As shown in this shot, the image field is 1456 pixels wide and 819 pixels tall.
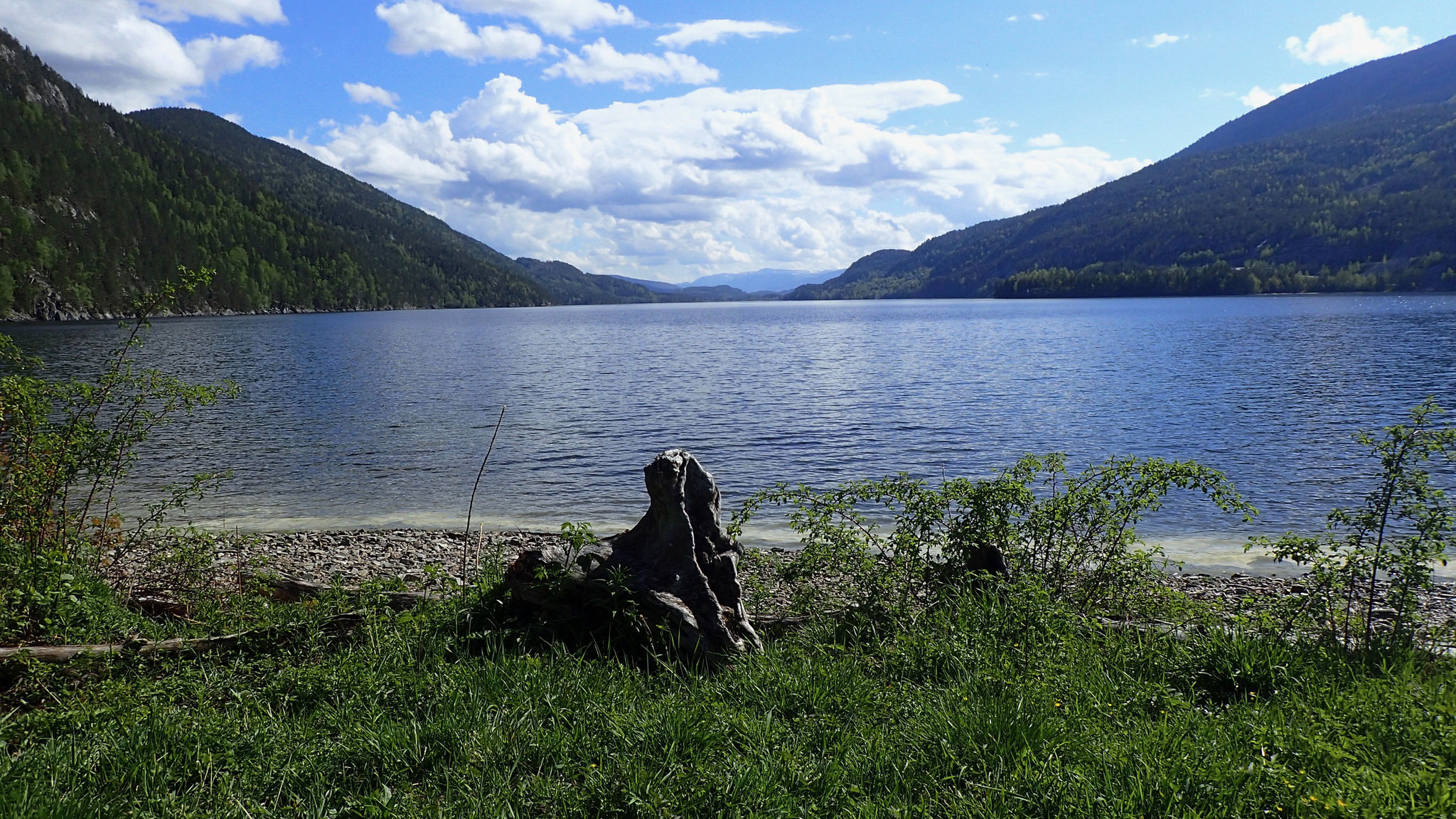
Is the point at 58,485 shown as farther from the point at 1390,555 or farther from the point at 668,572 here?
the point at 1390,555

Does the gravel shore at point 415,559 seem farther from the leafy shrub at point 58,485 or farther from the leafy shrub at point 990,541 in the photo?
the leafy shrub at point 58,485

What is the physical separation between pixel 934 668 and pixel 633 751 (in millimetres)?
2916

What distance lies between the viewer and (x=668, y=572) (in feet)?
27.6

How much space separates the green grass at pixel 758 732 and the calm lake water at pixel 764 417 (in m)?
6.46

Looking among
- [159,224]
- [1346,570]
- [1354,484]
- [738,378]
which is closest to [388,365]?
[738,378]

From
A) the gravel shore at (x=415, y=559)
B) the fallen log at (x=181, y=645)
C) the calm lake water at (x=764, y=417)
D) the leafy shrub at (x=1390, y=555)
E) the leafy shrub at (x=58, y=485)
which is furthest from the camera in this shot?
the calm lake water at (x=764, y=417)

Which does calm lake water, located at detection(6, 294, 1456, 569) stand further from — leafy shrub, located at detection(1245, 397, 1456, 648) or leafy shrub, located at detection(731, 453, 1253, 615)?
leafy shrub, located at detection(1245, 397, 1456, 648)

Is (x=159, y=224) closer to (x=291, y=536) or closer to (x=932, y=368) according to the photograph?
(x=932, y=368)

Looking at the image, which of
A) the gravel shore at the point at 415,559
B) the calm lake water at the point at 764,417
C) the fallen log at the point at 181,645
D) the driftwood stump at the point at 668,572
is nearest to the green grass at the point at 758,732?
the fallen log at the point at 181,645

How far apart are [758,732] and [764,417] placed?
32.5m

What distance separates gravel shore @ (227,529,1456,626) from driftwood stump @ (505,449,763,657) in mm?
1835

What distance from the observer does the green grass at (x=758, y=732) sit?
4953 mm

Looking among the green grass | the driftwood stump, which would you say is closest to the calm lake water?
the driftwood stump

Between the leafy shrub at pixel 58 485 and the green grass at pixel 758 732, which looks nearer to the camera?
the green grass at pixel 758 732
